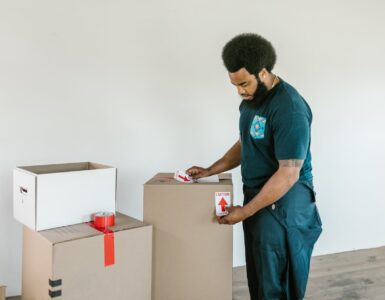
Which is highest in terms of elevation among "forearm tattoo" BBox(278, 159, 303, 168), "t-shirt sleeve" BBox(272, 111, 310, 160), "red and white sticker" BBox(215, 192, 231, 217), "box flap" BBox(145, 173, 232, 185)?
"t-shirt sleeve" BBox(272, 111, 310, 160)

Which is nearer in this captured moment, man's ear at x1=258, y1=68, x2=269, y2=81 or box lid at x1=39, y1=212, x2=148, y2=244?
box lid at x1=39, y1=212, x2=148, y2=244

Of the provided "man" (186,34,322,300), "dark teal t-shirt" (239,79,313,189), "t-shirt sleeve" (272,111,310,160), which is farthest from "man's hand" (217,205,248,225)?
"t-shirt sleeve" (272,111,310,160)

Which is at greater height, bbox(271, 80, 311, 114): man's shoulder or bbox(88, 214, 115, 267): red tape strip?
bbox(271, 80, 311, 114): man's shoulder

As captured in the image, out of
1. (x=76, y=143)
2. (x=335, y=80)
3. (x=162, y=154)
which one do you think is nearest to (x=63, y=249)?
(x=76, y=143)

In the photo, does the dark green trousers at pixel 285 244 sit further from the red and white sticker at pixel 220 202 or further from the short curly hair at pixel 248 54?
the short curly hair at pixel 248 54

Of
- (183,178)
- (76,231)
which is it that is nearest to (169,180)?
(183,178)

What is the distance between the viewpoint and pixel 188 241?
5.07 ft

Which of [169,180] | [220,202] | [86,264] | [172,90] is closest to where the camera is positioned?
[86,264]

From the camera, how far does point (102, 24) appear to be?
6.55ft

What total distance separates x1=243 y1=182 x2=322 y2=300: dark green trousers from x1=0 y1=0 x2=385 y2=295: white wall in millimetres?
965

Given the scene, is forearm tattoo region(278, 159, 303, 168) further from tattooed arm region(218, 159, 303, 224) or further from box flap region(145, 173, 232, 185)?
box flap region(145, 173, 232, 185)

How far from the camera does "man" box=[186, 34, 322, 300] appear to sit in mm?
1305

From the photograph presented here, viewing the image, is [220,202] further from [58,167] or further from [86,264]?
[58,167]

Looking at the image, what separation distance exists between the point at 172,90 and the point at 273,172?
101 centimetres
